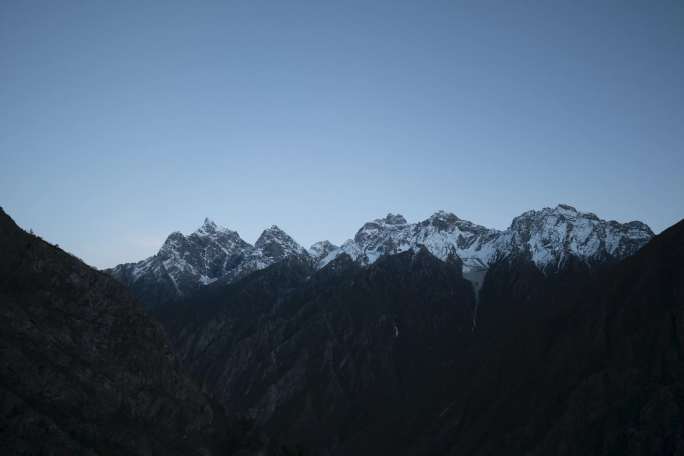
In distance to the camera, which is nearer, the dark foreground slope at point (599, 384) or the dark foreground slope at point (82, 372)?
the dark foreground slope at point (82, 372)

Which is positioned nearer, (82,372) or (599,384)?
(82,372)

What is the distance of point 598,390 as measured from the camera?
507ft

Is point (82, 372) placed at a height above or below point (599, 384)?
below

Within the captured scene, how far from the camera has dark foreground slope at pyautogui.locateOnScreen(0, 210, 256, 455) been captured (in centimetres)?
8462

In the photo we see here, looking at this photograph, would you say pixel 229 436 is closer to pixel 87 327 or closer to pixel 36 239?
pixel 87 327

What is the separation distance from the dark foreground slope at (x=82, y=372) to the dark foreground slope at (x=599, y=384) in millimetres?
80137

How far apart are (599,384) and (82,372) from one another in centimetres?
12421

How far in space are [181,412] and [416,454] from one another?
286ft

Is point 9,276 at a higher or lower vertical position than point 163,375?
higher

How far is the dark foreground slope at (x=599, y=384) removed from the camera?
140 meters

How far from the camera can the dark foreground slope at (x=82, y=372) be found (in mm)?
84625

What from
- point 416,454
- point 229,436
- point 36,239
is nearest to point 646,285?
point 416,454

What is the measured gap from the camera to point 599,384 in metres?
156

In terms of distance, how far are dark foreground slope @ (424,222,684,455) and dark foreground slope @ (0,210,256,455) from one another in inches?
3155
